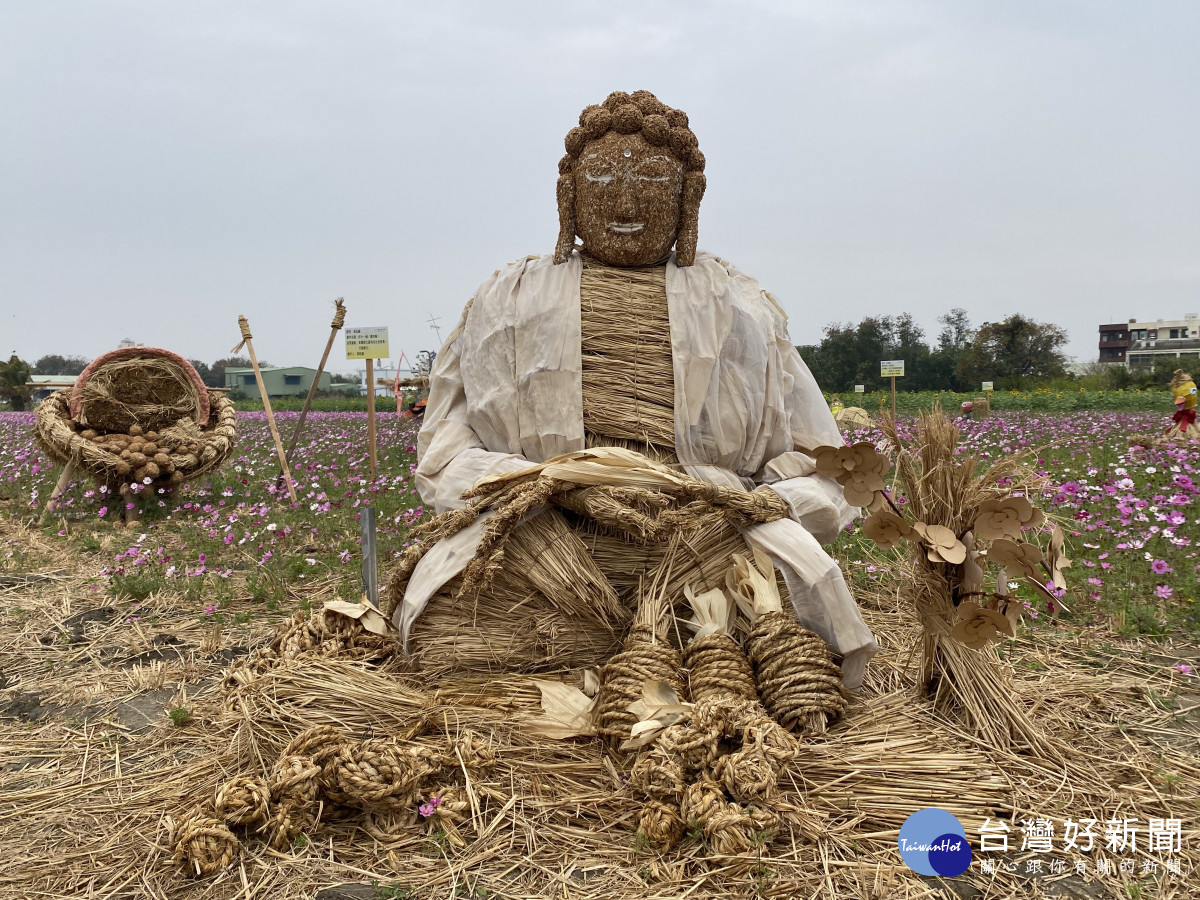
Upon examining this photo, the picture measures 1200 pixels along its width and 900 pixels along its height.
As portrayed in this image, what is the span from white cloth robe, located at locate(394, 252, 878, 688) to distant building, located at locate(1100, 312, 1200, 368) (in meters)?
67.0

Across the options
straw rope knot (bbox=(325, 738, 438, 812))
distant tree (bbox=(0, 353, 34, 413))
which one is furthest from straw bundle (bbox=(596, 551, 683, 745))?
distant tree (bbox=(0, 353, 34, 413))

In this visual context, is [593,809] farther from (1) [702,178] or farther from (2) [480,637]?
(1) [702,178]

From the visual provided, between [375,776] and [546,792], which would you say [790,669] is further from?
[375,776]

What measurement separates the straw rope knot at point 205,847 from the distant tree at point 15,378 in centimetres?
2903

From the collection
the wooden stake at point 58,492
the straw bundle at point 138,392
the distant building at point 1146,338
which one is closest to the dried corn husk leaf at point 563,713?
the wooden stake at point 58,492

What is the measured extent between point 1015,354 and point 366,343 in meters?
30.2

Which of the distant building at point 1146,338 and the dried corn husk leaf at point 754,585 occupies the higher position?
the distant building at point 1146,338

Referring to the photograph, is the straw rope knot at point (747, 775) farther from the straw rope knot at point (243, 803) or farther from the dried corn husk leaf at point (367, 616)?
the dried corn husk leaf at point (367, 616)

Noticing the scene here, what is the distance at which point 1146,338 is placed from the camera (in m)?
68.2

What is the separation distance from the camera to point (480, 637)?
2590mm

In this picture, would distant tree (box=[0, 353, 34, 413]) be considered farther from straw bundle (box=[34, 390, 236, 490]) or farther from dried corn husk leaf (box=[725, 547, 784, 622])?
dried corn husk leaf (box=[725, 547, 784, 622])

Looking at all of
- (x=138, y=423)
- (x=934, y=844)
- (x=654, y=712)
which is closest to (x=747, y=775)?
(x=654, y=712)

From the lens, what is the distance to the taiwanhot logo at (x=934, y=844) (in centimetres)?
188

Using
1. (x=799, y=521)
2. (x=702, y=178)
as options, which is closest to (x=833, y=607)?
(x=799, y=521)
